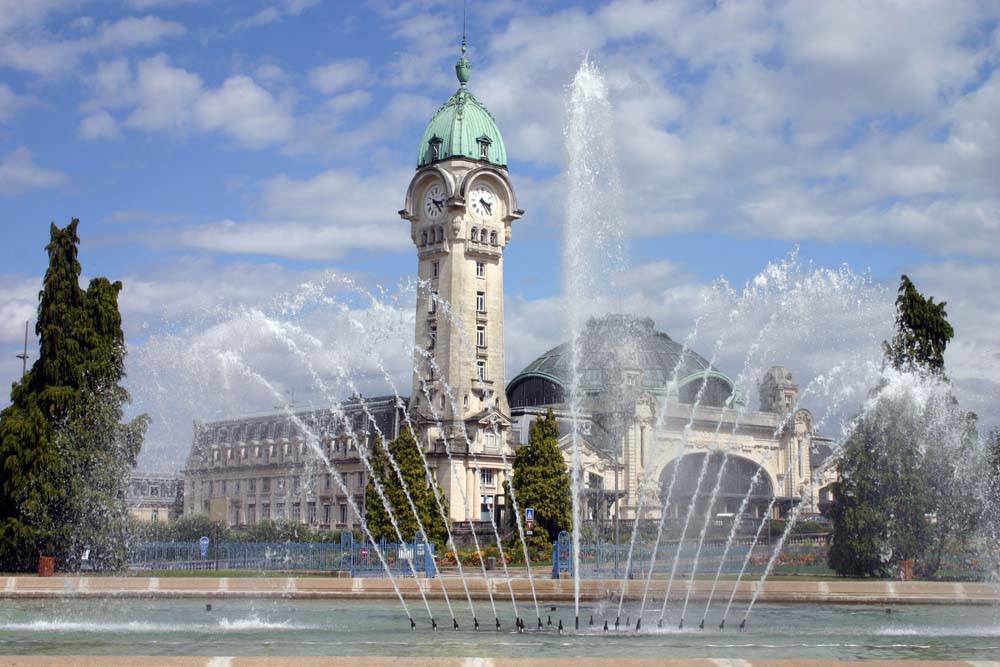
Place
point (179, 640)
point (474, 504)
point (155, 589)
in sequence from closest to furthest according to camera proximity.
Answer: point (179, 640) → point (155, 589) → point (474, 504)

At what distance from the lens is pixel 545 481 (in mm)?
69750

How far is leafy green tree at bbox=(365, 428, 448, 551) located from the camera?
69.4m

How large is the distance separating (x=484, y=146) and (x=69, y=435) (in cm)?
5512

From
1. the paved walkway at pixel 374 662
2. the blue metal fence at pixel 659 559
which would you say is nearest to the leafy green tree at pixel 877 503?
the blue metal fence at pixel 659 559

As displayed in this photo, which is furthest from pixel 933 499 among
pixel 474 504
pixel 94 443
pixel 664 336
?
pixel 664 336

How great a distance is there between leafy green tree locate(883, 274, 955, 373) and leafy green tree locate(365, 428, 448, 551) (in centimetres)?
3108

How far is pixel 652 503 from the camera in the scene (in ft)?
319

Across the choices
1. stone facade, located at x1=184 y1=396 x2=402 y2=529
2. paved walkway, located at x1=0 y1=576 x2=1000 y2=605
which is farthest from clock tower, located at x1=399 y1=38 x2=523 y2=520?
paved walkway, located at x1=0 y1=576 x2=1000 y2=605

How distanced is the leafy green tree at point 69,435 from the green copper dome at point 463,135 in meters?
49.4

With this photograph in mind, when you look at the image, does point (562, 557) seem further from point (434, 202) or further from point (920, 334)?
point (434, 202)

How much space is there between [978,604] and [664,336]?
292 feet

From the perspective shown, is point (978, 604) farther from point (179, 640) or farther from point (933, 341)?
point (179, 640)

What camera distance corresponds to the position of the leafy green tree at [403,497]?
6944 cm

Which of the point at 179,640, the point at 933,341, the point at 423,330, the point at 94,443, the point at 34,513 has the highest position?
the point at 423,330
